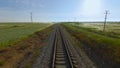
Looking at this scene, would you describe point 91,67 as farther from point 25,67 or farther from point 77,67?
point 25,67

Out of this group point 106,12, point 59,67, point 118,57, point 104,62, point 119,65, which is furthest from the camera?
point 106,12

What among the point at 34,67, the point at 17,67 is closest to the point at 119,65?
the point at 34,67

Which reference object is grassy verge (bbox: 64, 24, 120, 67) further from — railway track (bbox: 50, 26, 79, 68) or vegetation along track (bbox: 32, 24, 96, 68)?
railway track (bbox: 50, 26, 79, 68)

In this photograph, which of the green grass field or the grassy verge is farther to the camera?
the green grass field

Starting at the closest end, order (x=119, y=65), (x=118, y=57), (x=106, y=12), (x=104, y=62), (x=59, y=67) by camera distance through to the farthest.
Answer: (x=59, y=67), (x=119, y=65), (x=104, y=62), (x=118, y=57), (x=106, y=12)

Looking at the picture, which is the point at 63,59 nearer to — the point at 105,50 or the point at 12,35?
the point at 105,50

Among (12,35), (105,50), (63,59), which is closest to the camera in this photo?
(63,59)

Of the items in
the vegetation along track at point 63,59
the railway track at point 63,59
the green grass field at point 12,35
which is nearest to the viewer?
the railway track at point 63,59

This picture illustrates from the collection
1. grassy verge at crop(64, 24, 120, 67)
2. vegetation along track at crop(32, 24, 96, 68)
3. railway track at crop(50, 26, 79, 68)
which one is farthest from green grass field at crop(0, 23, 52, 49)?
grassy verge at crop(64, 24, 120, 67)

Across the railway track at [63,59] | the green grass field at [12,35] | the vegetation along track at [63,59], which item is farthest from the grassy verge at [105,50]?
the green grass field at [12,35]

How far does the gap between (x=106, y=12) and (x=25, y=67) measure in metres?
62.3

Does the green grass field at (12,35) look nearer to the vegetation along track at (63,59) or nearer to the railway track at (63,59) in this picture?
the vegetation along track at (63,59)

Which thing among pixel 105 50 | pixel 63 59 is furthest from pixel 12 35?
pixel 63 59

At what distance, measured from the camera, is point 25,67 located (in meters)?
12.9
